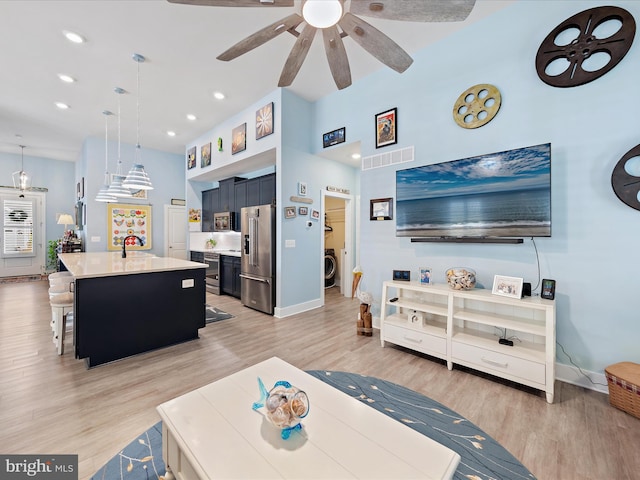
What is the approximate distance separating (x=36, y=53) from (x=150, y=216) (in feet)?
13.5

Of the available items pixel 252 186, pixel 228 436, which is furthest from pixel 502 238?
pixel 252 186

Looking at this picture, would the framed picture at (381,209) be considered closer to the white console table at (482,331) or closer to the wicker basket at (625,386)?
the white console table at (482,331)

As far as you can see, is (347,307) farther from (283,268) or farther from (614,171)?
(614,171)

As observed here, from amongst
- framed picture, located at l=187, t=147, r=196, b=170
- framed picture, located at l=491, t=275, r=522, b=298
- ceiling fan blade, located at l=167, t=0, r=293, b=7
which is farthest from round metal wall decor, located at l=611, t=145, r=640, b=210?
framed picture, located at l=187, t=147, r=196, b=170

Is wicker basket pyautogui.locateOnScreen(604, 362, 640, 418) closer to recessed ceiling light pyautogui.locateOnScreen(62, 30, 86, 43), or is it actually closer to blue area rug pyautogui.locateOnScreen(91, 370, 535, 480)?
blue area rug pyautogui.locateOnScreen(91, 370, 535, 480)

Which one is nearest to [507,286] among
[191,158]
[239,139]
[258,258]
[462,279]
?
[462,279]

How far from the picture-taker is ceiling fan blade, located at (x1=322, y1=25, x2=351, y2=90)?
172 centimetres

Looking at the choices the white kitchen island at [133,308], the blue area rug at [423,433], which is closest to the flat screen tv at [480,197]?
the blue area rug at [423,433]

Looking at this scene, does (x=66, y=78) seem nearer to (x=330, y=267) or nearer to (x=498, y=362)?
(x=330, y=267)

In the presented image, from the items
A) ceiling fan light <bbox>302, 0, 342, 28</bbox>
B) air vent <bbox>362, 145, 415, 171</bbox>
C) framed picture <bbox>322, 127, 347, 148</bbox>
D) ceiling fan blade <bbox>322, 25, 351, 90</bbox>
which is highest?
framed picture <bbox>322, 127, 347, 148</bbox>

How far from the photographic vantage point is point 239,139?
4906 millimetres

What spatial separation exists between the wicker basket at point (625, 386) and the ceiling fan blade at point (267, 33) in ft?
10.7

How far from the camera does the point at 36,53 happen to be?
10.8 ft

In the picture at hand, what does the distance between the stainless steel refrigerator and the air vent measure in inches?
63.6
